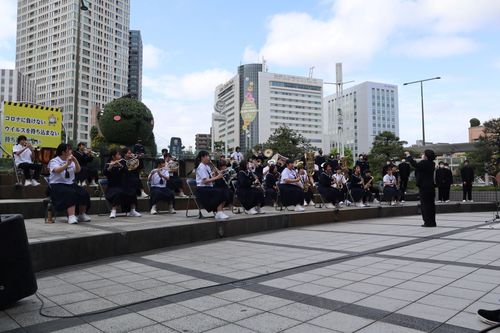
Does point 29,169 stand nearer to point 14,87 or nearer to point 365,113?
point 14,87

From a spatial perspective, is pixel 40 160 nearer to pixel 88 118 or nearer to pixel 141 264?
pixel 141 264

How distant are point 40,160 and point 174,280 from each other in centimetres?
1036

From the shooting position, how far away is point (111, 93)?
122250 mm

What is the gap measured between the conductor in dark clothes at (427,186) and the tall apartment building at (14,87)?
356 feet

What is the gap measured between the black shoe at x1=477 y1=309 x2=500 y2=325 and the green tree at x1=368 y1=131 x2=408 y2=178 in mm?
37425

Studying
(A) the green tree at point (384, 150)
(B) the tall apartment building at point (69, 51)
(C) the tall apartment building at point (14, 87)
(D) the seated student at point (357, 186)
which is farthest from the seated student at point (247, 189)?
(B) the tall apartment building at point (69, 51)

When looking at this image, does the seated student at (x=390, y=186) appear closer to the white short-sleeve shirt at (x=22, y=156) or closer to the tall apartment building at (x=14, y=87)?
the white short-sleeve shirt at (x=22, y=156)

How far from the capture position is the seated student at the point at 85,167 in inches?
400

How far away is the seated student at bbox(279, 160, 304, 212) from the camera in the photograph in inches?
499

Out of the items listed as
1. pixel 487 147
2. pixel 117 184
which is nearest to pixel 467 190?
pixel 117 184

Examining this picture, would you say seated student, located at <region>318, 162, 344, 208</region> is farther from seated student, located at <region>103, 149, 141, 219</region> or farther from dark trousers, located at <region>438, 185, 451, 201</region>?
dark trousers, located at <region>438, 185, 451, 201</region>

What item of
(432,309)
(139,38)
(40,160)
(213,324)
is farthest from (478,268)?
(139,38)

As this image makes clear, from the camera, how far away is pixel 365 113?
123 metres

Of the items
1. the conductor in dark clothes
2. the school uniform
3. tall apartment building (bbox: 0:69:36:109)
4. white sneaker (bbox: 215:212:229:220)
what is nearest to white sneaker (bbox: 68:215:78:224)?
the school uniform
